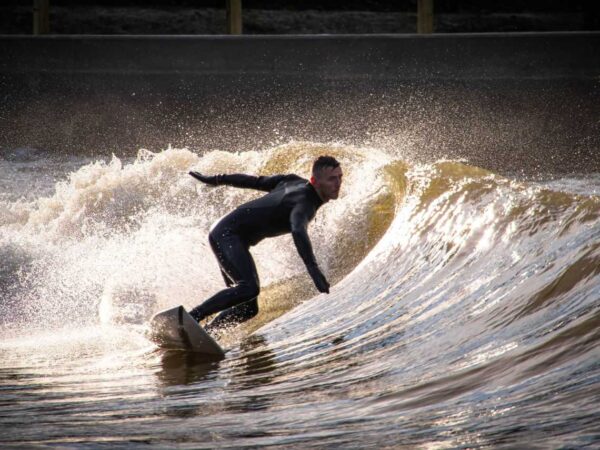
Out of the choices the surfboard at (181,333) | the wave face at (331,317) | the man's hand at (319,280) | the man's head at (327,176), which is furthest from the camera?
the man's head at (327,176)

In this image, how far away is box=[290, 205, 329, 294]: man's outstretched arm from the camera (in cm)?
620

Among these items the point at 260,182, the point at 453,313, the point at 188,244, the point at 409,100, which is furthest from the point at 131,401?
the point at 409,100

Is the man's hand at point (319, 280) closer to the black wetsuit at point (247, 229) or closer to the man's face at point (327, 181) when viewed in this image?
the black wetsuit at point (247, 229)

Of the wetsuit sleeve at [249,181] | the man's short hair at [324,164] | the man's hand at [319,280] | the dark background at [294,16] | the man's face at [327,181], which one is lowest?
the man's hand at [319,280]

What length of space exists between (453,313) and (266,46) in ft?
29.2

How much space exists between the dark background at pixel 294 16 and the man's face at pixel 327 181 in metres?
11.1

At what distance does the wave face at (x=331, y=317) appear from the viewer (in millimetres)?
3855

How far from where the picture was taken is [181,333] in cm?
604

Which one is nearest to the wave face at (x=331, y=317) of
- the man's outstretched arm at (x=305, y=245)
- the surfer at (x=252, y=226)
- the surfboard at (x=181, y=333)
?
the surfboard at (x=181, y=333)

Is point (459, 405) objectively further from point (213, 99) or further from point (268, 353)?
point (213, 99)

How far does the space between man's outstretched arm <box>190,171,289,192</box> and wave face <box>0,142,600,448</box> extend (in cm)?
95

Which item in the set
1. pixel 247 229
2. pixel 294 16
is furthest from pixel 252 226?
pixel 294 16

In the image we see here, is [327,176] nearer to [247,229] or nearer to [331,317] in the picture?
[247,229]

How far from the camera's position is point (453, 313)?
5.94 m
